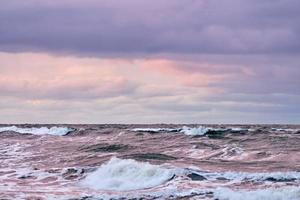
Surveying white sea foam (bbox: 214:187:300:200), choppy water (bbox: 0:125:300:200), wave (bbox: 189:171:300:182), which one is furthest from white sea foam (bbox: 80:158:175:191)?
white sea foam (bbox: 214:187:300:200)

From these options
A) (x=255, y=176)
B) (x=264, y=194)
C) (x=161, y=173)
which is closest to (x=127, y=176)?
(x=161, y=173)

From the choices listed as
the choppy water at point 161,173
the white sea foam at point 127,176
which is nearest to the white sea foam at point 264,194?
the choppy water at point 161,173

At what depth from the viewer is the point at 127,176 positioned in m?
24.6

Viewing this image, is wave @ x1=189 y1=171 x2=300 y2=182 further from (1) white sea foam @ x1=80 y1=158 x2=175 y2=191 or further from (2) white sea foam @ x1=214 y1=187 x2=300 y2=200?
(2) white sea foam @ x1=214 y1=187 x2=300 y2=200

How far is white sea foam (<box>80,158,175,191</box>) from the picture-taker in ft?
75.7

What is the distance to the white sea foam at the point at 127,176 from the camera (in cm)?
2306

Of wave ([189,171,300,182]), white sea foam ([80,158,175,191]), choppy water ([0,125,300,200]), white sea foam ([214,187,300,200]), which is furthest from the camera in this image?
white sea foam ([80,158,175,191])

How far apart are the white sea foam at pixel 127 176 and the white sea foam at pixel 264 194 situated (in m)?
4.26

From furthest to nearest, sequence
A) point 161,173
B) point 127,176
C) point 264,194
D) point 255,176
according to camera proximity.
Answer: point 127,176 < point 161,173 < point 255,176 < point 264,194

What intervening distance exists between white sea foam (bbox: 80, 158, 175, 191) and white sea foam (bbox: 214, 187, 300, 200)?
426 centimetres

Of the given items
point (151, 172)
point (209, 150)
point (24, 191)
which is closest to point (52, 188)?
point (24, 191)

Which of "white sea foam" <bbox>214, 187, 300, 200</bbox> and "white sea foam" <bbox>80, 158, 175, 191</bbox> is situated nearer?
"white sea foam" <bbox>214, 187, 300, 200</bbox>

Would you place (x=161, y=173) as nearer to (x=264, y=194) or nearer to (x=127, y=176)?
(x=127, y=176)

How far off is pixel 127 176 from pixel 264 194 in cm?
736
